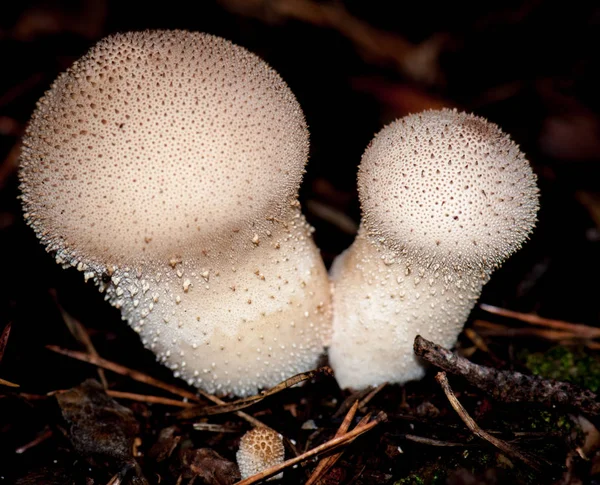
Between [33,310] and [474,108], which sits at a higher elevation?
[474,108]

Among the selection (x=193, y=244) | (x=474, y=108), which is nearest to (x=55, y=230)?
(x=193, y=244)

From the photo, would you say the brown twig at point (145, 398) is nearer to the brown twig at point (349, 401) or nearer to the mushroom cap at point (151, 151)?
the brown twig at point (349, 401)

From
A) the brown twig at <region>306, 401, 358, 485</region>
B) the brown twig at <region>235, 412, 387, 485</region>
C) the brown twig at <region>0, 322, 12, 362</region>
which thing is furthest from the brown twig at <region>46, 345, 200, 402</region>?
the brown twig at <region>306, 401, 358, 485</region>

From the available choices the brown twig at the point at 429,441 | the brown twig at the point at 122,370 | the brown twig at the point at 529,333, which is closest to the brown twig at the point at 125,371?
the brown twig at the point at 122,370

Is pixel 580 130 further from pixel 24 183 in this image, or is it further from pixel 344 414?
pixel 24 183

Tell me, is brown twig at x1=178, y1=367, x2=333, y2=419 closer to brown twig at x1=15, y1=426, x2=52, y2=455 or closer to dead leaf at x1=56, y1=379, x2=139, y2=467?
dead leaf at x1=56, y1=379, x2=139, y2=467
